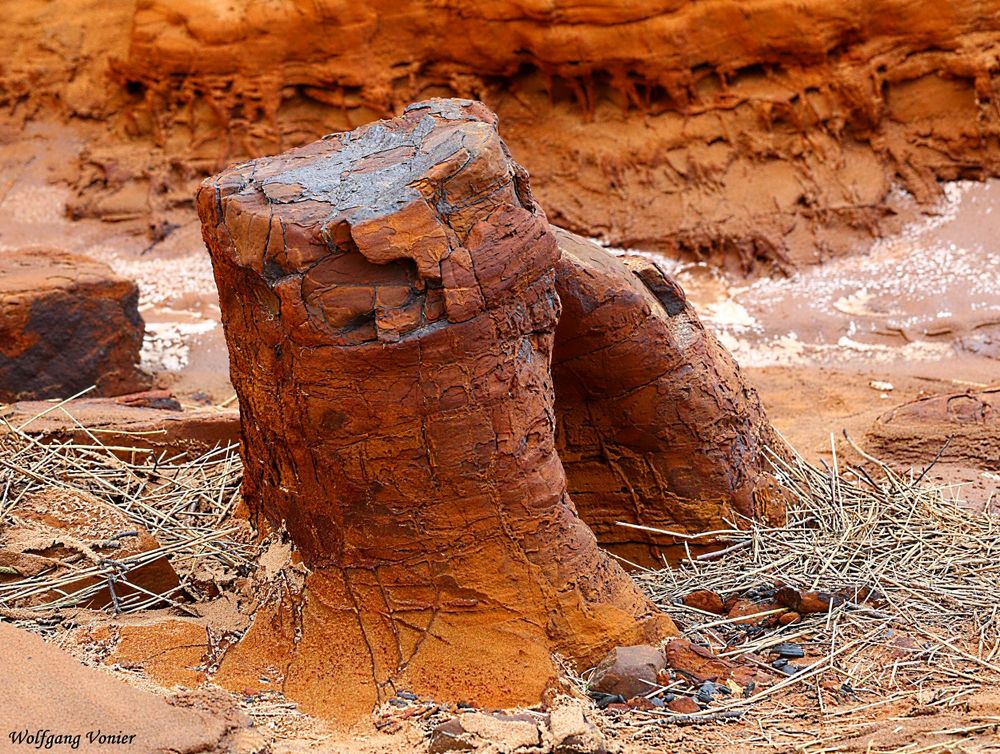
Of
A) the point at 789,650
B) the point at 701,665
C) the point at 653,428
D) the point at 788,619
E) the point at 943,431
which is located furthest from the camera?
the point at 943,431

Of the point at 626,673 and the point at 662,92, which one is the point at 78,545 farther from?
the point at 662,92

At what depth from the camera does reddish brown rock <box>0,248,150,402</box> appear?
670cm

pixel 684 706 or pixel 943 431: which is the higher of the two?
pixel 684 706

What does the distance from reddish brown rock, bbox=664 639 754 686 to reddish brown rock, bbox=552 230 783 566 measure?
746 millimetres

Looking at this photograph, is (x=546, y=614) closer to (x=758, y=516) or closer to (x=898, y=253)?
(x=758, y=516)

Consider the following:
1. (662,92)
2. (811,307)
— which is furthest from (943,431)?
(662,92)

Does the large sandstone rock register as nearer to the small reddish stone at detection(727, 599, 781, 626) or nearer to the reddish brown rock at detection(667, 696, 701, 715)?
the reddish brown rock at detection(667, 696, 701, 715)

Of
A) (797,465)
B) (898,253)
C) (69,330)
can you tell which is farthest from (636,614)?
(898,253)

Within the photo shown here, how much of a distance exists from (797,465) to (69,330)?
13.2ft

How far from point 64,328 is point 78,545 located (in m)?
3.42

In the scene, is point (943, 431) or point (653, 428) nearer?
point (653, 428)

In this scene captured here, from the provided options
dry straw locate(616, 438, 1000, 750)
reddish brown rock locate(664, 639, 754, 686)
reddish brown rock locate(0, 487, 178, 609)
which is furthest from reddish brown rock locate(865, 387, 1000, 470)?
reddish brown rock locate(0, 487, 178, 609)

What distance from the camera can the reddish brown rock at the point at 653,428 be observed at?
392cm

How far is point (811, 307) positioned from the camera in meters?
8.81
